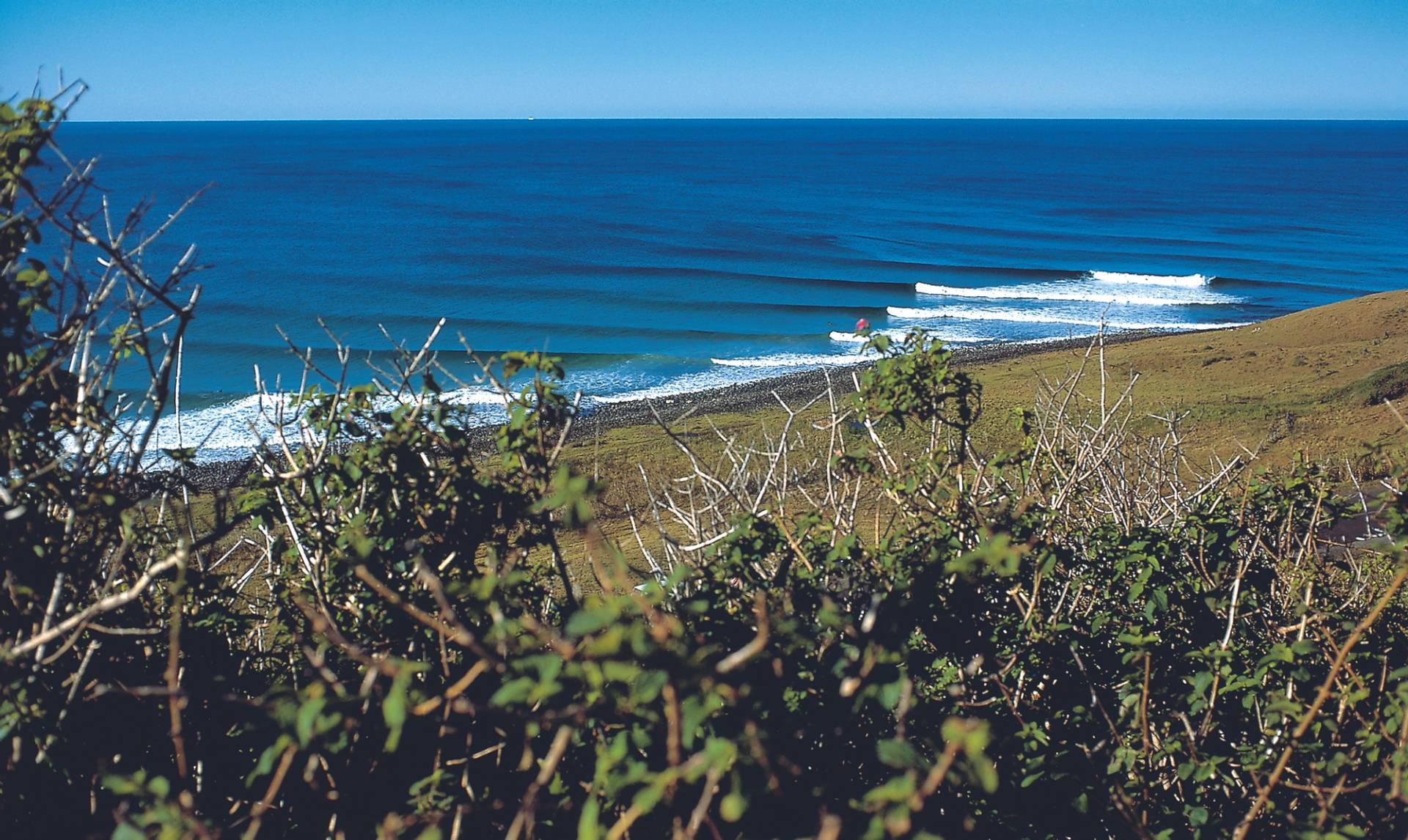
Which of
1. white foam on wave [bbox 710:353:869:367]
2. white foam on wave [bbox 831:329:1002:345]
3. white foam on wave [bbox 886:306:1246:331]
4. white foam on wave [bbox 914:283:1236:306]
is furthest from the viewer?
white foam on wave [bbox 914:283:1236:306]

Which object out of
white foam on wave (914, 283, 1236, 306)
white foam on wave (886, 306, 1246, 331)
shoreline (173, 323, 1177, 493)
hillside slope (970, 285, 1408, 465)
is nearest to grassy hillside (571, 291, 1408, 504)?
hillside slope (970, 285, 1408, 465)

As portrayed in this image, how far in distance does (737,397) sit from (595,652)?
73.0ft

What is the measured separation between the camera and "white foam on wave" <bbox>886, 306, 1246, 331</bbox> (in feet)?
109

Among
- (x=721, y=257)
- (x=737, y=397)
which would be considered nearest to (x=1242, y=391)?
(x=737, y=397)

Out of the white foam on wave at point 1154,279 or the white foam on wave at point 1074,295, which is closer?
the white foam on wave at point 1074,295

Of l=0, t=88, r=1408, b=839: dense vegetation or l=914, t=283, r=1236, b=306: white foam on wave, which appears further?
l=914, t=283, r=1236, b=306: white foam on wave

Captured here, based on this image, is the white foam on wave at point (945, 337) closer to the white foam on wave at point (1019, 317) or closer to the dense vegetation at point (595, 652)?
the white foam on wave at point (1019, 317)

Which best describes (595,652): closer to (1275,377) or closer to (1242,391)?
(1242,391)

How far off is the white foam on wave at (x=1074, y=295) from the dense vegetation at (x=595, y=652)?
34845 mm

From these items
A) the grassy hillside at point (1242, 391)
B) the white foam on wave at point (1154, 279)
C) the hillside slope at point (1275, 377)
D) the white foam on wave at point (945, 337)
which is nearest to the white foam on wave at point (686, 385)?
the grassy hillside at point (1242, 391)

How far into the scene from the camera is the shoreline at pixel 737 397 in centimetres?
1914

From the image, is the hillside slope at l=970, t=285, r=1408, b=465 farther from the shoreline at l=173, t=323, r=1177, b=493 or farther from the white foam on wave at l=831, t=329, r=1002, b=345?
the white foam on wave at l=831, t=329, r=1002, b=345

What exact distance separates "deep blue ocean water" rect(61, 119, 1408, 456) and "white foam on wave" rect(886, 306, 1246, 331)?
14 centimetres

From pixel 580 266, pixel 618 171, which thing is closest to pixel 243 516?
pixel 580 266
